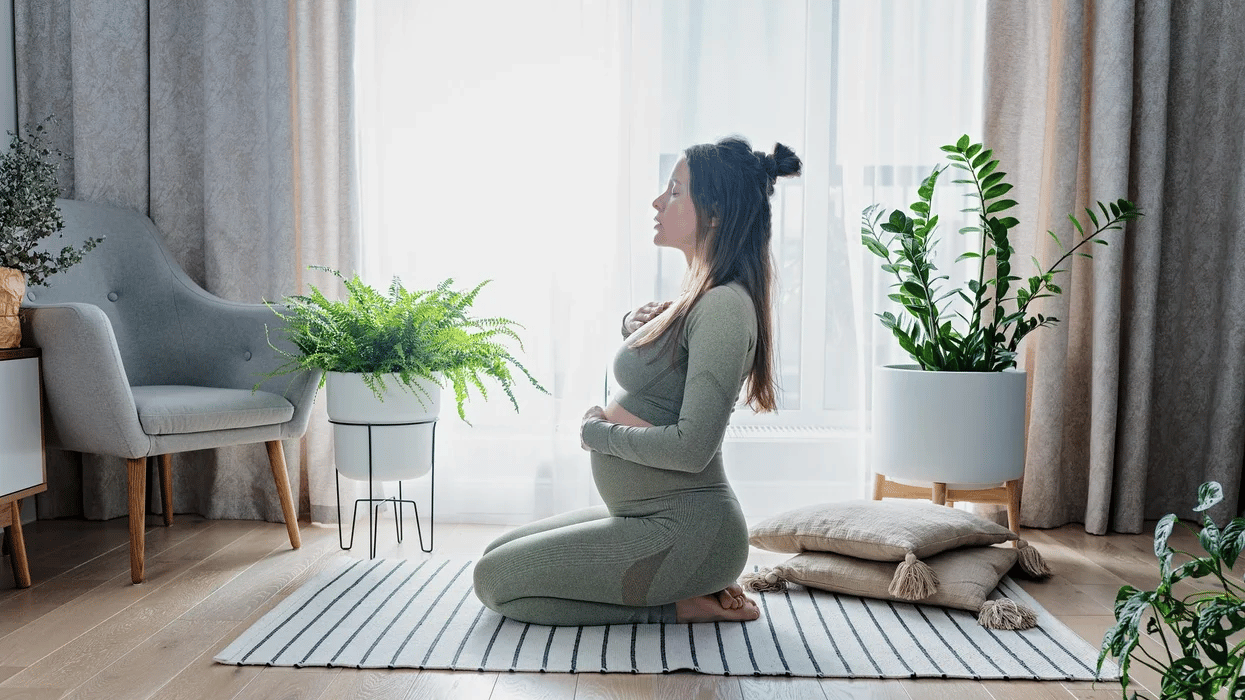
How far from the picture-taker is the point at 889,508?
251cm

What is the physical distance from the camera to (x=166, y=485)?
3.04 meters

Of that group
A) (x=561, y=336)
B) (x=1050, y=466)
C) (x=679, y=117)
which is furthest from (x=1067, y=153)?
(x=561, y=336)

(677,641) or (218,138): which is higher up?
(218,138)

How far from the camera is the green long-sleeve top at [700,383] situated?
1936 mm

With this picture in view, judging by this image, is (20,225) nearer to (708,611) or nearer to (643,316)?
(643,316)

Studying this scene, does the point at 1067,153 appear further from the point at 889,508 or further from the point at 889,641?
the point at 889,641

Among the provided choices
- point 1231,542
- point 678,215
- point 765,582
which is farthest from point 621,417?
point 1231,542

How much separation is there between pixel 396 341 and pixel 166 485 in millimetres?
1004

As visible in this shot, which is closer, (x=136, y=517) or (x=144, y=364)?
(x=136, y=517)

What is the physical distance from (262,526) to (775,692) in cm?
193

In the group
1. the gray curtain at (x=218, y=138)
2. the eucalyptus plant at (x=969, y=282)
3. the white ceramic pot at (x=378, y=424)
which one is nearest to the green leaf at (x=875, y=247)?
the eucalyptus plant at (x=969, y=282)

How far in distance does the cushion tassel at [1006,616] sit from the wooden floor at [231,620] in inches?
4.5

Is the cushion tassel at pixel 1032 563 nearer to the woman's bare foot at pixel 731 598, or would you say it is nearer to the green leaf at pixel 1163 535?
the woman's bare foot at pixel 731 598

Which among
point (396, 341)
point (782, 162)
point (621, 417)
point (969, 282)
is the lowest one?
point (621, 417)
